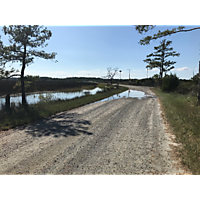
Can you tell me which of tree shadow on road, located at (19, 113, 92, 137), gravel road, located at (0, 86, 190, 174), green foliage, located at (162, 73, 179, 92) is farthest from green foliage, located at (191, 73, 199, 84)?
tree shadow on road, located at (19, 113, 92, 137)

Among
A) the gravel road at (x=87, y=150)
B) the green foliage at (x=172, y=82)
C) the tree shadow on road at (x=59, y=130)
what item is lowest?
the gravel road at (x=87, y=150)

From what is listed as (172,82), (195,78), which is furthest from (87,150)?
(172,82)

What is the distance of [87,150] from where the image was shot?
4949 millimetres

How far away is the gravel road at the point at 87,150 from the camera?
3.85 m

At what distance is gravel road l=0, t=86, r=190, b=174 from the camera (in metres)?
3.85

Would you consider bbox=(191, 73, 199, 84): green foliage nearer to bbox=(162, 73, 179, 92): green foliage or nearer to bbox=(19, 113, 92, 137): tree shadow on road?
bbox=(162, 73, 179, 92): green foliage

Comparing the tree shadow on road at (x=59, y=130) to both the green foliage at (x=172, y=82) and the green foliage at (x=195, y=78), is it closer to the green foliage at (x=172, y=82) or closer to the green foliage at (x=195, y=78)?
the green foliage at (x=195, y=78)

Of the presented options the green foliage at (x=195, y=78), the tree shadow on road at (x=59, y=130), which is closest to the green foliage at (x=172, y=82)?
the green foliage at (x=195, y=78)
